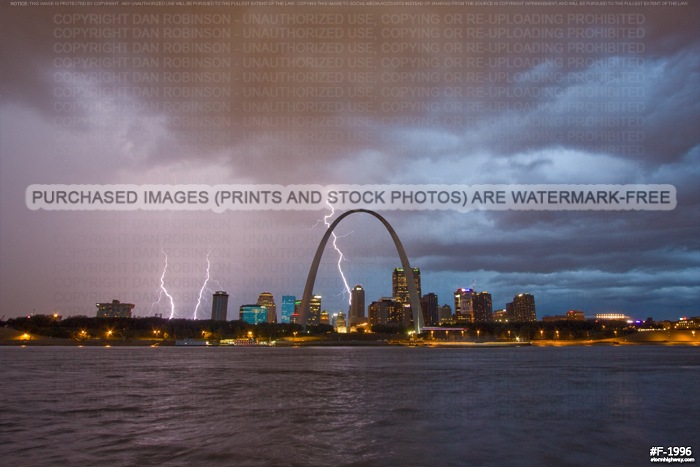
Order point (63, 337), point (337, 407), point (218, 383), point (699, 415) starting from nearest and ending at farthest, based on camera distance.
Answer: point (699, 415), point (337, 407), point (218, 383), point (63, 337)

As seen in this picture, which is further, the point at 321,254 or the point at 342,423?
the point at 321,254

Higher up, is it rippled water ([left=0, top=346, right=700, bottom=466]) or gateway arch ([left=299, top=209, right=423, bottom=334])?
Result: gateway arch ([left=299, top=209, right=423, bottom=334])

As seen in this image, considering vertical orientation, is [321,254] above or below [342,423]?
above

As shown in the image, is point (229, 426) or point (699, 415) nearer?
point (229, 426)

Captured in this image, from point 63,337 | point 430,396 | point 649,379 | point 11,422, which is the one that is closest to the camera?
point 11,422

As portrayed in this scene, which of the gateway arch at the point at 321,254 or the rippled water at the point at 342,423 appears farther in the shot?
the gateway arch at the point at 321,254

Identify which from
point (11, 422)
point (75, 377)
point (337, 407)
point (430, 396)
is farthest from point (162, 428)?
point (75, 377)

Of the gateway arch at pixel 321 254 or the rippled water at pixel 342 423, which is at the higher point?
the gateway arch at pixel 321 254

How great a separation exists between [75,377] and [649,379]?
4617 centimetres

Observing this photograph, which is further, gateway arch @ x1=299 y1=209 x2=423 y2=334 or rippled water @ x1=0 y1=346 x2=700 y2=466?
gateway arch @ x1=299 y1=209 x2=423 y2=334

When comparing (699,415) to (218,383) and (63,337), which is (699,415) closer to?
(218,383)

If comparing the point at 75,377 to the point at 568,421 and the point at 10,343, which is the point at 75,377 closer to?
the point at 568,421

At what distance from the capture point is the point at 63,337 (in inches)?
7047

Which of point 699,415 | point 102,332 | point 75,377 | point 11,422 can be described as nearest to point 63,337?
point 102,332
